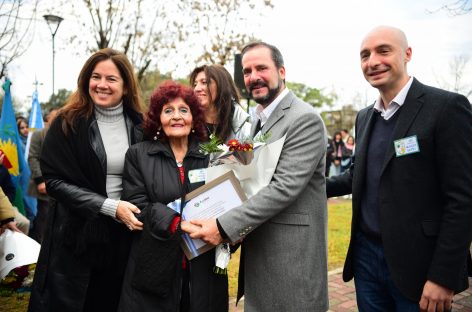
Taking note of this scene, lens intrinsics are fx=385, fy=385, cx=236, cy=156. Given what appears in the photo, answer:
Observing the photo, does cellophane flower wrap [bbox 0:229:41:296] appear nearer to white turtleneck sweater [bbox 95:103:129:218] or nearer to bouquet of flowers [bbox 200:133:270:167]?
white turtleneck sweater [bbox 95:103:129:218]

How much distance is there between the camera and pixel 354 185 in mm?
2590

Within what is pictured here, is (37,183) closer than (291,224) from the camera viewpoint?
No

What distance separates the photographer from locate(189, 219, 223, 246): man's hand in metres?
2.38

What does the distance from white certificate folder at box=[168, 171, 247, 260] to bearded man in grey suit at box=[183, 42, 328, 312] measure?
0.07m

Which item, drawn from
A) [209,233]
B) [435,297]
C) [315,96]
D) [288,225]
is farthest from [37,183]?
[315,96]

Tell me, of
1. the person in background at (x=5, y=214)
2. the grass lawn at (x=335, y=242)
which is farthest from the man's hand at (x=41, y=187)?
the grass lawn at (x=335, y=242)

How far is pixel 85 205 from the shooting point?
2.68 m

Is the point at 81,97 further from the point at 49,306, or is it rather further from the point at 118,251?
the point at 49,306

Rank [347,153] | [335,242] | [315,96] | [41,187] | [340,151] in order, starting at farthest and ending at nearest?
[315,96]
[340,151]
[347,153]
[335,242]
[41,187]

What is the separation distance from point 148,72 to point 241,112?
17.1 m

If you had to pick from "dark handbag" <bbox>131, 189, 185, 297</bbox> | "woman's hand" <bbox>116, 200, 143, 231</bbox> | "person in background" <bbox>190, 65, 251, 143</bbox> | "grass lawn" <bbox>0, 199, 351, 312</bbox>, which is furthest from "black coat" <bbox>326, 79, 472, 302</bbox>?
"grass lawn" <bbox>0, 199, 351, 312</bbox>

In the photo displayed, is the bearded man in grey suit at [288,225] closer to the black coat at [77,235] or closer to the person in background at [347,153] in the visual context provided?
the black coat at [77,235]

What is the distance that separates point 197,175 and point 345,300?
2922 millimetres

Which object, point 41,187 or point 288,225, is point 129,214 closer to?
point 288,225
